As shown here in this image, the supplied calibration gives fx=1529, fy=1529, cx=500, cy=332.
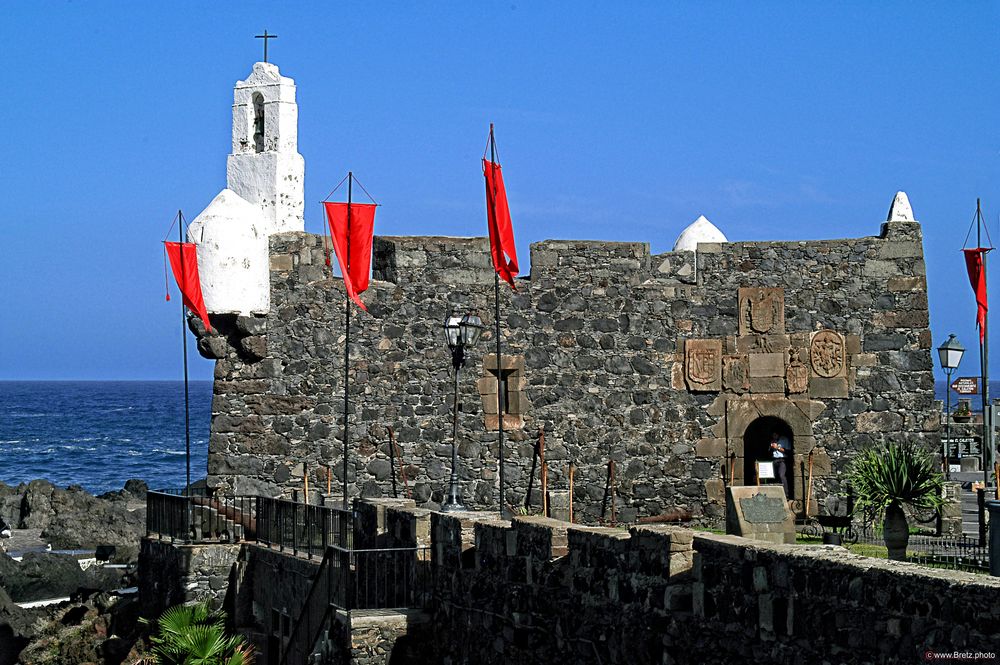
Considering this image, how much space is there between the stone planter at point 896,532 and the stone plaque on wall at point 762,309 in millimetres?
6452

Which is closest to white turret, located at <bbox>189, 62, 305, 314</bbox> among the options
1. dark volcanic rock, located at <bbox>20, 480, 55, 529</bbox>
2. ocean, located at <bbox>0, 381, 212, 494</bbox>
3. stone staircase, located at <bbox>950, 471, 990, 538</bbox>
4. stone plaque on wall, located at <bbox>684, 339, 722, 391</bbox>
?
stone plaque on wall, located at <bbox>684, 339, 722, 391</bbox>

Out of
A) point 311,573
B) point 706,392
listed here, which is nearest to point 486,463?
point 706,392

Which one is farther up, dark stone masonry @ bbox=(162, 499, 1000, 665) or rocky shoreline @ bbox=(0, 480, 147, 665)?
dark stone masonry @ bbox=(162, 499, 1000, 665)

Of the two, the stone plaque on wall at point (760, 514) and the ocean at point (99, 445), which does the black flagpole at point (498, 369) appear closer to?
the stone plaque on wall at point (760, 514)

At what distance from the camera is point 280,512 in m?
18.4

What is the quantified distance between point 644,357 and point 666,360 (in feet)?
1.02

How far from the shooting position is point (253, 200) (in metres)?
21.2

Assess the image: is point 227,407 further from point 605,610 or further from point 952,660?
point 952,660

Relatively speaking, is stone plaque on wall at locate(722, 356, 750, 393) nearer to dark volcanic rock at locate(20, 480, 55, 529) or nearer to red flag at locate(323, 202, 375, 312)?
red flag at locate(323, 202, 375, 312)

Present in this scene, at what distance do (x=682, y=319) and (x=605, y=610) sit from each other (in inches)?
375

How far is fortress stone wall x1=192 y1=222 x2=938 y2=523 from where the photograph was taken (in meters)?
20.7

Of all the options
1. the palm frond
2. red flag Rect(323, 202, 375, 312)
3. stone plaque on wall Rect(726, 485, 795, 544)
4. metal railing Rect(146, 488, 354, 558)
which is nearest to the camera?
stone plaque on wall Rect(726, 485, 795, 544)

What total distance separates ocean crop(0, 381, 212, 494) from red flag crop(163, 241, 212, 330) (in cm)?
3312

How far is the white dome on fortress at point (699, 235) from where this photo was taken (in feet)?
73.8
